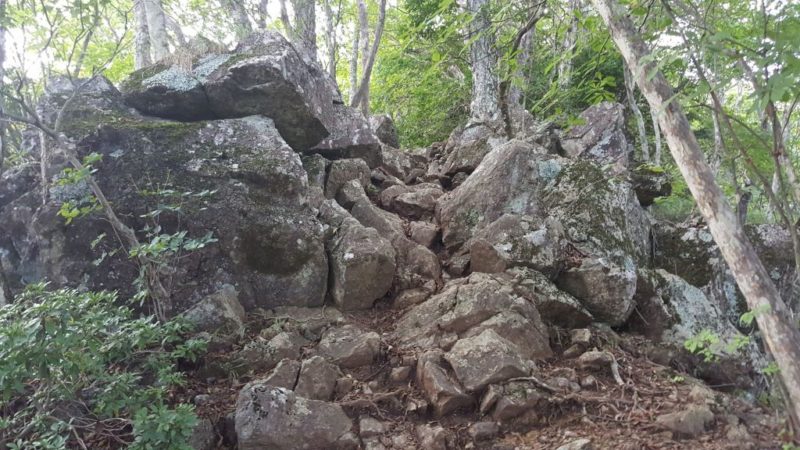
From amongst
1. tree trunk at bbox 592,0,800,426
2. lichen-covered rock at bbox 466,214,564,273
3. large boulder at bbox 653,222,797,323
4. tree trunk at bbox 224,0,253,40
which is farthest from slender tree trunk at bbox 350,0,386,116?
tree trunk at bbox 592,0,800,426

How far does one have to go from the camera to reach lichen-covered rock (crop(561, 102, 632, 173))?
1052 centimetres

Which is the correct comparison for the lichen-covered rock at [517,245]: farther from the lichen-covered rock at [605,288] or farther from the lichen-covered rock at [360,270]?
the lichen-covered rock at [360,270]

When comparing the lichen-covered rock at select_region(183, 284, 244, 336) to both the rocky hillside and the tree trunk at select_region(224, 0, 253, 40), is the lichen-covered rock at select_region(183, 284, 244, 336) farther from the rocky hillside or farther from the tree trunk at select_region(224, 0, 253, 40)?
the tree trunk at select_region(224, 0, 253, 40)

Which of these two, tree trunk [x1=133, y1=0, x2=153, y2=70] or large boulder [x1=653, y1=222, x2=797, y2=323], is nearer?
large boulder [x1=653, y1=222, x2=797, y2=323]

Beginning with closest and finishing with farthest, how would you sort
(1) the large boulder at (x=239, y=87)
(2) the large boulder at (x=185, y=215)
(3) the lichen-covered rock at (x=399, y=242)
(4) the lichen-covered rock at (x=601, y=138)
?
(2) the large boulder at (x=185, y=215), (3) the lichen-covered rock at (x=399, y=242), (1) the large boulder at (x=239, y=87), (4) the lichen-covered rock at (x=601, y=138)

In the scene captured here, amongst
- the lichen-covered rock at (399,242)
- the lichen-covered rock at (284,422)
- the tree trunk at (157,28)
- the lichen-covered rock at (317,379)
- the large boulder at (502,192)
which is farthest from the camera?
the tree trunk at (157,28)

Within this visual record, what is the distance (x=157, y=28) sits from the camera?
10.3 m

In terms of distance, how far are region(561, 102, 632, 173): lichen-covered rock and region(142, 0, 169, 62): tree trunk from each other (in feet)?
28.3

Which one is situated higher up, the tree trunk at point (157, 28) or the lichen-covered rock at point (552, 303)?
the tree trunk at point (157, 28)

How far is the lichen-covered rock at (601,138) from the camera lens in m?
10.5

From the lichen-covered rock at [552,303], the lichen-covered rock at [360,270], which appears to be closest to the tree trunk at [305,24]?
the lichen-covered rock at [360,270]

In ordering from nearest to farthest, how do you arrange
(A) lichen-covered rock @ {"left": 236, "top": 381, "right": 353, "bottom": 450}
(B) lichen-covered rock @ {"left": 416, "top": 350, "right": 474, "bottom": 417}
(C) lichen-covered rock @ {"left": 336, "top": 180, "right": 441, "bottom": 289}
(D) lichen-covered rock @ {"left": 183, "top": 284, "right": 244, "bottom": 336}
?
(A) lichen-covered rock @ {"left": 236, "top": 381, "right": 353, "bottom": 450}
(B) lichen-covered rock @ {"left": 416, "top": 350, "right": 474, "bottom": 417}
(D) lichen-covered rock @ {"left": 183, "top": 284, "right": 244, "bottom": 336}
(C) lichen-covered rock @ {"left": 336, "top": 180, "right": 441, "bottom": 289}

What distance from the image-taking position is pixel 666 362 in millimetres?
5531

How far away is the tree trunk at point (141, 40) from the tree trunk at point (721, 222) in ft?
31.8
